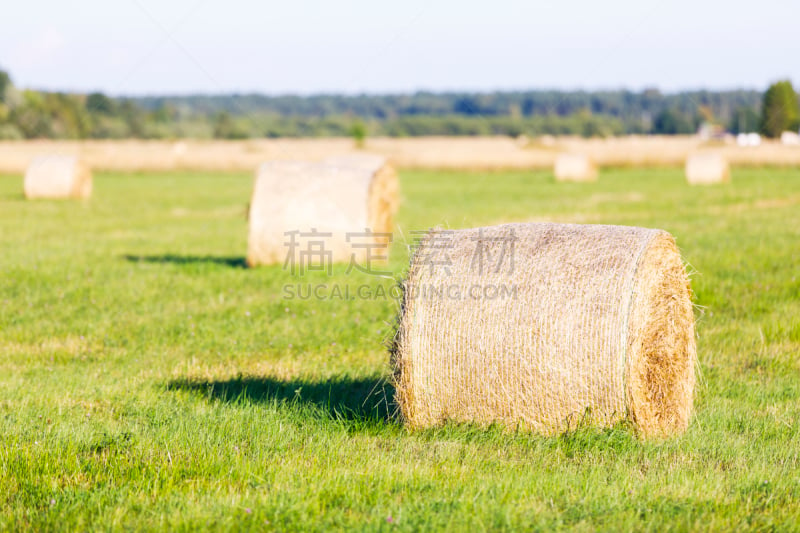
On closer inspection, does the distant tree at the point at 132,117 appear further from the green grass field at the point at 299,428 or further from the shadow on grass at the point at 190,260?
the green grass field at the point at 299,428

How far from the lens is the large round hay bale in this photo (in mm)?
5934

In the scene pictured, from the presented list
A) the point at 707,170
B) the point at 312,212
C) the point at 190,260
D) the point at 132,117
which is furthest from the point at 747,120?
the point at 312,212

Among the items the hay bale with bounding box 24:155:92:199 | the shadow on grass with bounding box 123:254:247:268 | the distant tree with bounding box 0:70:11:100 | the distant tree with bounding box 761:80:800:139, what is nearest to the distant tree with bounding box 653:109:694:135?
the distant tree with bounding box 761:80:800:139

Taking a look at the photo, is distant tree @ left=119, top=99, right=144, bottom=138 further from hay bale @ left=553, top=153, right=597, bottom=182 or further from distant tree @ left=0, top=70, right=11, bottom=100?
hay bale @ left=553, top=153, right=597, bottom=182

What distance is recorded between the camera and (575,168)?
40656 mm

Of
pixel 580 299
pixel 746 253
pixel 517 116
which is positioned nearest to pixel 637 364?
pixel 580 299

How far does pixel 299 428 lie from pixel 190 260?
9629 millimetres

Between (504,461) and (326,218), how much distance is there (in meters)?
8.94

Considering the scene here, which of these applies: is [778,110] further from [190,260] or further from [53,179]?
[190,260]

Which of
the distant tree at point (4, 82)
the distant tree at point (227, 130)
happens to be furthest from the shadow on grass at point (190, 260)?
the distant tree at point (4, 82)

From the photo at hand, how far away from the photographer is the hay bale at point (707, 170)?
118 ft

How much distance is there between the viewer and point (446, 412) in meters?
6.28

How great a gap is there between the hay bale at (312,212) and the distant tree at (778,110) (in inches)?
3369

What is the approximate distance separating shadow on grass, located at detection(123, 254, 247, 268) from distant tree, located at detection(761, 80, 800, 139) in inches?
3387
